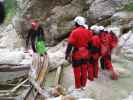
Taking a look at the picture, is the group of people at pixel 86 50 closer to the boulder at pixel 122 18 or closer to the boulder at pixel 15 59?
the boulder at pixel 15 59

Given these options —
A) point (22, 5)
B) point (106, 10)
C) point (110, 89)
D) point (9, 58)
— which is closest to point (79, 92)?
point (110, 89)

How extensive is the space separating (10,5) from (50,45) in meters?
31.3

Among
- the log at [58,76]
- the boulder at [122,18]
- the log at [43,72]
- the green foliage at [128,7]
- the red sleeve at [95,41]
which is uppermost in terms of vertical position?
the green foliage at [128,7]

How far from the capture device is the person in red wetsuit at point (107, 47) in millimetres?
10807

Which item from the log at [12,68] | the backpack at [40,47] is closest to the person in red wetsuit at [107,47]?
the log at [12,68]

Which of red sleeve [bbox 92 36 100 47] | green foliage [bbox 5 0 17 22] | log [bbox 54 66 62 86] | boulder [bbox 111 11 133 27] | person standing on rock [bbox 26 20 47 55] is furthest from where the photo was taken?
green foliage [bbox 5 0 17 22]

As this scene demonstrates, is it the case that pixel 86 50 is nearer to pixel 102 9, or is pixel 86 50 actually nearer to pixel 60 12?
pixel 102 9

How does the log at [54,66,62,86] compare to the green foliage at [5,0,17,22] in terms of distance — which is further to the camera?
the green foliage at [5,0,17,22]

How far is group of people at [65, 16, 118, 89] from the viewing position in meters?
9.65

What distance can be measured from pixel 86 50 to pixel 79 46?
8.4 inches

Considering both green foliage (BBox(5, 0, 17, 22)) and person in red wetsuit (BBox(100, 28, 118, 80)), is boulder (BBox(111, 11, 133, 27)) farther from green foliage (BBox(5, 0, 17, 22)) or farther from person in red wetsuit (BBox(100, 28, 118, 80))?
green foliage (BBox(5, 0, 17, 22))

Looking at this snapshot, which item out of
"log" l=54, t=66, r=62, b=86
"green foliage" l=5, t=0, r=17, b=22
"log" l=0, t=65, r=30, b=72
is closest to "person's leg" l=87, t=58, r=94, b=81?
"log" l=54, t=66, r=62, b=86

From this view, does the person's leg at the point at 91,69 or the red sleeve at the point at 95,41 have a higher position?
the red sleeve at the point at 95,41

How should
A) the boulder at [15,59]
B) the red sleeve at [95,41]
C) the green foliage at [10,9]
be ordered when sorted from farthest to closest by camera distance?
the green foliage at [10,9]
the boulder at [15,59]
the red sleeve at [95,41]
